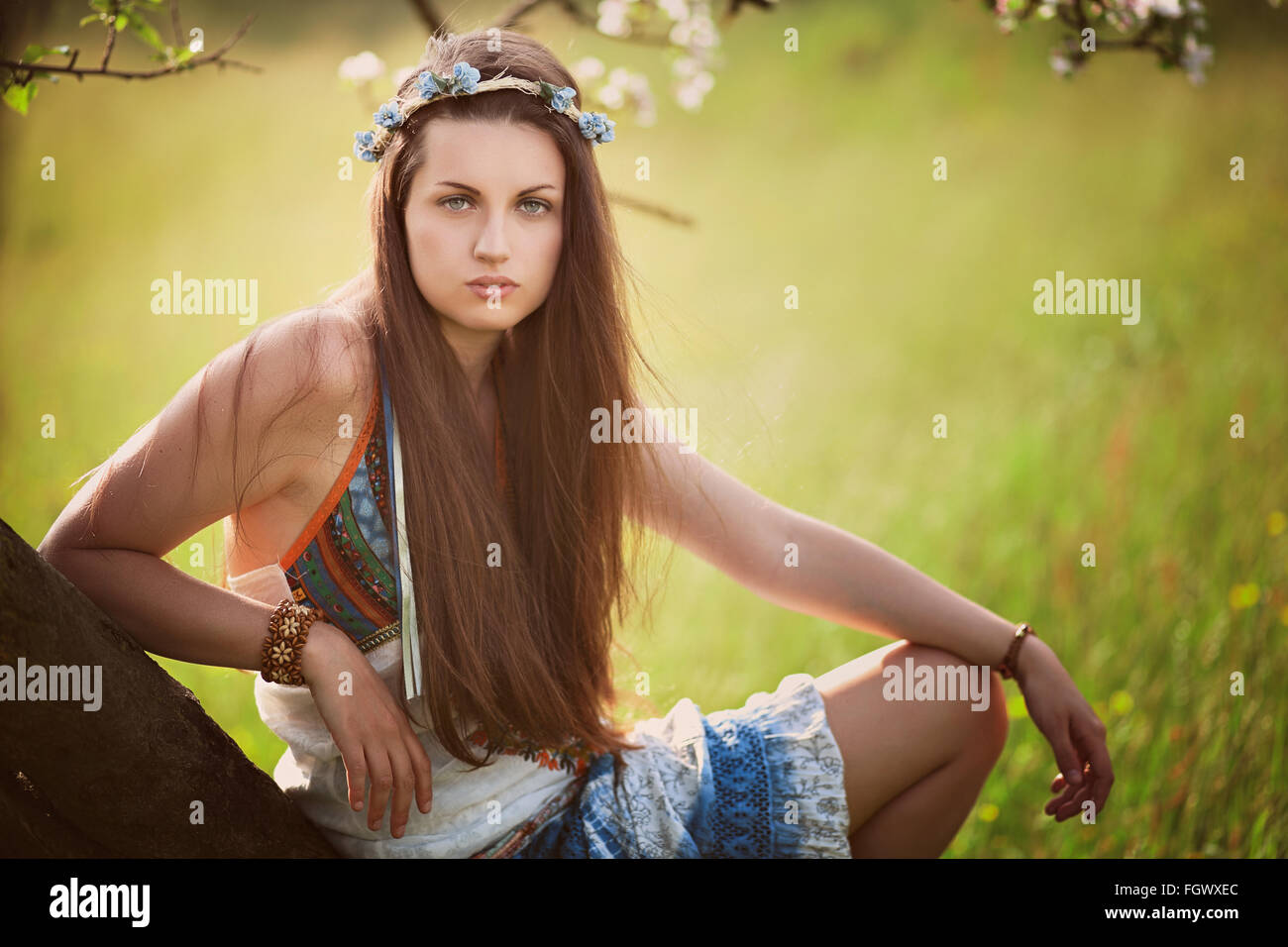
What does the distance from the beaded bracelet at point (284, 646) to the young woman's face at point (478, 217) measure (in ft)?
1.71

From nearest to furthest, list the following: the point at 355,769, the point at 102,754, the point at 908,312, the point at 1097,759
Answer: the point at 102,754, the point at 355,769, the point at 1097,759, the point at 908,312

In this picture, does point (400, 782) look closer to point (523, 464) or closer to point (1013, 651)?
point (523, 464)

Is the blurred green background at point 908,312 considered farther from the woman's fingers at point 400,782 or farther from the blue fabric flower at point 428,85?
the woman's fingers at point 400,782

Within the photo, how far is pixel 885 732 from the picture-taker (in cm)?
179

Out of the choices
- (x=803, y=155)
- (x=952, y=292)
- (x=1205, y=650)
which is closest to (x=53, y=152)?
(x=803, y=155)

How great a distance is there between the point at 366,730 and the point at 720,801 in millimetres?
585

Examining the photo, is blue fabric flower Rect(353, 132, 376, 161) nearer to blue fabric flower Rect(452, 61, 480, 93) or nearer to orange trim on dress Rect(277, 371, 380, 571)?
blue fabric flower Rect(452, 61, 480, 93)

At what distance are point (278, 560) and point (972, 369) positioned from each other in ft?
13.9

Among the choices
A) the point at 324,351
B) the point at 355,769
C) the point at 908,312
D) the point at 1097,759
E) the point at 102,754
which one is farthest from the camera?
the point at 908,312

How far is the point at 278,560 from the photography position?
5.41ft

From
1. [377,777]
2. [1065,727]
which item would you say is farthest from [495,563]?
[1065,727]

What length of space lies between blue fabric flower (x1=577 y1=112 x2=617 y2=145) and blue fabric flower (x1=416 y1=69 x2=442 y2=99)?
0.23m

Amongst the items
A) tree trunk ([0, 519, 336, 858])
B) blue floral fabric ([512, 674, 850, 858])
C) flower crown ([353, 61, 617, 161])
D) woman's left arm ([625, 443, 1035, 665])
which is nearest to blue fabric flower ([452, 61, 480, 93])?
flower crown ([353, 61, 617, 161])

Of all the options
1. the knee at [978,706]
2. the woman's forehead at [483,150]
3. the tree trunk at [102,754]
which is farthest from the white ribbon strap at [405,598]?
the knee at [978,706]
